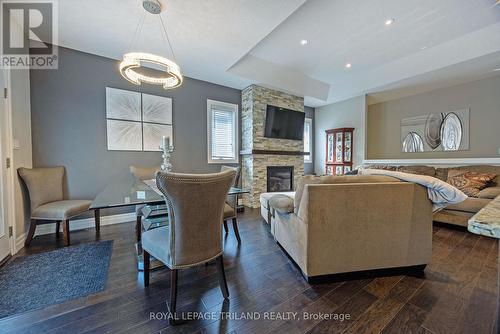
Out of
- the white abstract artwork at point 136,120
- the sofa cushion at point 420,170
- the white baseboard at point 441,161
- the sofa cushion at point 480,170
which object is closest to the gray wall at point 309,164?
the white baseboard at point 441,161

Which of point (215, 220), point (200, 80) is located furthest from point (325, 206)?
point (200, 80)

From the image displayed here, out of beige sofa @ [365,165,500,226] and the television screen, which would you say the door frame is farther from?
beige sofa @ [365,165,500,226]

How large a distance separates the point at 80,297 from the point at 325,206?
6.69 ft

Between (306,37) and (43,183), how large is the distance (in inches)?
169

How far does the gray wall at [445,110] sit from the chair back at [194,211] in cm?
533

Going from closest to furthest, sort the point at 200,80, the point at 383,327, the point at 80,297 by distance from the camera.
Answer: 1. the point at 383,327
2. the point at 80,297
3. the point at 200,80

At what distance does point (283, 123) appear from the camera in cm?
488

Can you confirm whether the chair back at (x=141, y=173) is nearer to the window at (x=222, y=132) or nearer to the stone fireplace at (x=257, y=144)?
the window at (x=222, y=132)

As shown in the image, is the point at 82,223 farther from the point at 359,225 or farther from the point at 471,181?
the point at 471,181

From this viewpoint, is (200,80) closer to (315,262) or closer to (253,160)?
(253,160)

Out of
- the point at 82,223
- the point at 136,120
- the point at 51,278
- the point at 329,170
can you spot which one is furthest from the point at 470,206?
the point at 82,223

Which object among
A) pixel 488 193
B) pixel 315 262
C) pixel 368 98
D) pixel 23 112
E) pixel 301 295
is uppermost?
pixel 368 98

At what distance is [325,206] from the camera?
161 centimetres

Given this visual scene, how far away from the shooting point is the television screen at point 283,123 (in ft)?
15.2
